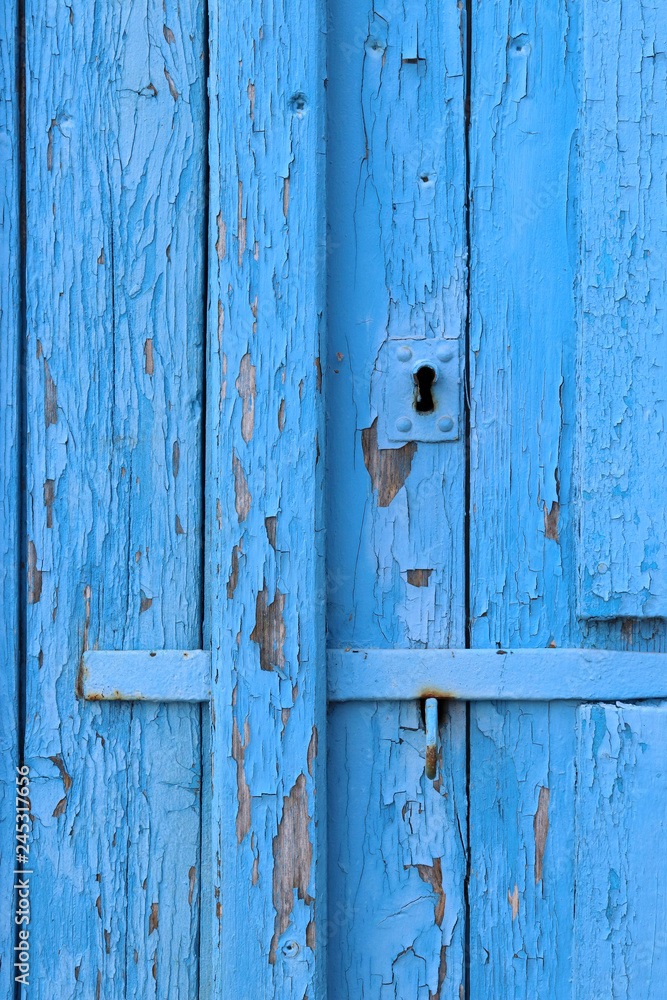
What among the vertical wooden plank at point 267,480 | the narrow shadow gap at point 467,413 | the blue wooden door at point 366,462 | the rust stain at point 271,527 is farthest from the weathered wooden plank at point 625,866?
the rust stain at point 271,527

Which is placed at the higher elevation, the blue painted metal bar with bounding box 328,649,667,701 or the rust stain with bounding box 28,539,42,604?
the rust stain with bounding box 28,539,42,604

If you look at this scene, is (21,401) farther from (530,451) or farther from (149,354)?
(530,451)

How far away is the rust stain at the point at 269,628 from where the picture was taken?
2.27 feet

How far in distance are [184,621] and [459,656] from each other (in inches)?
11.4

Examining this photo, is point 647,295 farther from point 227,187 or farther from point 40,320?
point 40,320

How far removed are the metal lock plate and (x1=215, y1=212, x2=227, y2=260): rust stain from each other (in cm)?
19

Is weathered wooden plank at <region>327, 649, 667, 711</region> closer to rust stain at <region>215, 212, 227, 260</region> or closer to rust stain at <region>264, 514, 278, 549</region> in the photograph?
rust stain at <region>264, 514, 278, 549</region>

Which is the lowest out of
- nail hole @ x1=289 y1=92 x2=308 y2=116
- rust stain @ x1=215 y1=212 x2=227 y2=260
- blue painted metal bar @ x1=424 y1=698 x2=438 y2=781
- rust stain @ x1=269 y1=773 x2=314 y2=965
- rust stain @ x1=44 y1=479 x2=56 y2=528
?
rust stain @ x1=269 y1=773 x2=314 y2=965

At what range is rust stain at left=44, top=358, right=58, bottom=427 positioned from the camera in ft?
2.47

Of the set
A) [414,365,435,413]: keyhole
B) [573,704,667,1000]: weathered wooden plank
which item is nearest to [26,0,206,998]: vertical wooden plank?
[414,365,435,413]: keyhole

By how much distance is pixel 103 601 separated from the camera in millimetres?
746

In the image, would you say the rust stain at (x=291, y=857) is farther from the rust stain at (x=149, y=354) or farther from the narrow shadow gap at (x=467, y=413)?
the rust stain at (x=149, y=354)

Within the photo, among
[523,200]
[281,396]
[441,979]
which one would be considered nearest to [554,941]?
[441,979]

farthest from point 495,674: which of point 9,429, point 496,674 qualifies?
point 9,429
